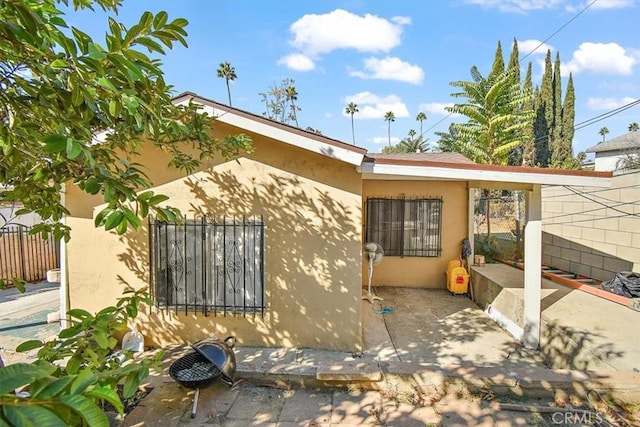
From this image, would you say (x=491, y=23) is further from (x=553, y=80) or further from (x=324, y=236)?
(x=553, y=80)

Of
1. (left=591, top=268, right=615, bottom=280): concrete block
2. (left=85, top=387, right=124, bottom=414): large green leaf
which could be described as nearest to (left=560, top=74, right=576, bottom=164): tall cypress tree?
(left=591, top=268, right=615, bottom=280): concrete block

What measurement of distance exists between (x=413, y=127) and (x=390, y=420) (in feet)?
146

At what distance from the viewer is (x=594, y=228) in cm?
875

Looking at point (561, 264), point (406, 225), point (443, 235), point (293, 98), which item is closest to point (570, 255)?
point (561, 264)

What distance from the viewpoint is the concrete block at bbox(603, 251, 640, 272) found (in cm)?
767

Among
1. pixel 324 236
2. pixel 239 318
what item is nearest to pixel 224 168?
pixel 324 236

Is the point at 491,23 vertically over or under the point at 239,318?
over

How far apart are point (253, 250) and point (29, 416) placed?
4.79 meters

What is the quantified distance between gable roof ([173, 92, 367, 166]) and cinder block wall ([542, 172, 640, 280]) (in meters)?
7.36

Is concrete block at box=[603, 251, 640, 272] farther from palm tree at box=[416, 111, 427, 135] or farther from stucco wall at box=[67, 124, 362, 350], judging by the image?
palm tree at box=[416, 111, 427, 135]

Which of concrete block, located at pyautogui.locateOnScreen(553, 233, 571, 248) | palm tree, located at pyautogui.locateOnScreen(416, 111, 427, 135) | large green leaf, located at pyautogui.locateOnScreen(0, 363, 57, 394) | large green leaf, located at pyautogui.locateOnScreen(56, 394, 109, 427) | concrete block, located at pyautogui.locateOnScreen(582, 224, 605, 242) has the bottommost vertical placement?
concrete block, located at pyautogui.locateOnScreen(553, 233, 571, 248)

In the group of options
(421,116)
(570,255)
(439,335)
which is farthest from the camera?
(421,116)

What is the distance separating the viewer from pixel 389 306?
25.8 feet

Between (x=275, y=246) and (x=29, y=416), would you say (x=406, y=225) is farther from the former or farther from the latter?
(x=29, y=416)
